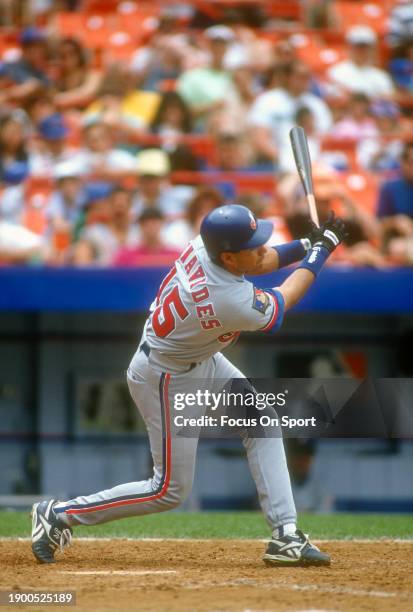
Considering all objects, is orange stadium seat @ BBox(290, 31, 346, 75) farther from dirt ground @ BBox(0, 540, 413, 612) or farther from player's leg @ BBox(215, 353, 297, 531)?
player's leg @ BBox(215, 353, 297, 531)

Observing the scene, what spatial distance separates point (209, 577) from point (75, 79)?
25.4 ft

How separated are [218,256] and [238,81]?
6.92 metres

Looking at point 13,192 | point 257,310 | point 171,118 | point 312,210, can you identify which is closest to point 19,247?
point 13,192

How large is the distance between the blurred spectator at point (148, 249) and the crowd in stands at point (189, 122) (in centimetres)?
1

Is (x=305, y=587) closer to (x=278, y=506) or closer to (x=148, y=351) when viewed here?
(x=278, y=506)

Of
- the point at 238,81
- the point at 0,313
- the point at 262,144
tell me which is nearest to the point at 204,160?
the point at 262,144

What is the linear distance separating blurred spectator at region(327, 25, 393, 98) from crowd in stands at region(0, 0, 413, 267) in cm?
2

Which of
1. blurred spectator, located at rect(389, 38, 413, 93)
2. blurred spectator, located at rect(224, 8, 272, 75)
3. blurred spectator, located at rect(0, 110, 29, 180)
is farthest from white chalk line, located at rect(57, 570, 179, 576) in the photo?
blurred spectator, located at rect(389, 38, 413, 93)

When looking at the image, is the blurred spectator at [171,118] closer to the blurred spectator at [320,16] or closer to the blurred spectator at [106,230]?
the blurred spectator at [106,230]

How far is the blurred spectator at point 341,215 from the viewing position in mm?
8602

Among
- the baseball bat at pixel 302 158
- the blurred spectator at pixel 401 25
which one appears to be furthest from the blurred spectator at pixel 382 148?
the baseball bat at pixel 302 158

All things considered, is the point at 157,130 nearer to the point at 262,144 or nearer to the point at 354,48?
the point at 262,144

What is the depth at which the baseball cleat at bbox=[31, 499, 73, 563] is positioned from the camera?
464 cm

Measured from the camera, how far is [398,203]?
9.17 metres
